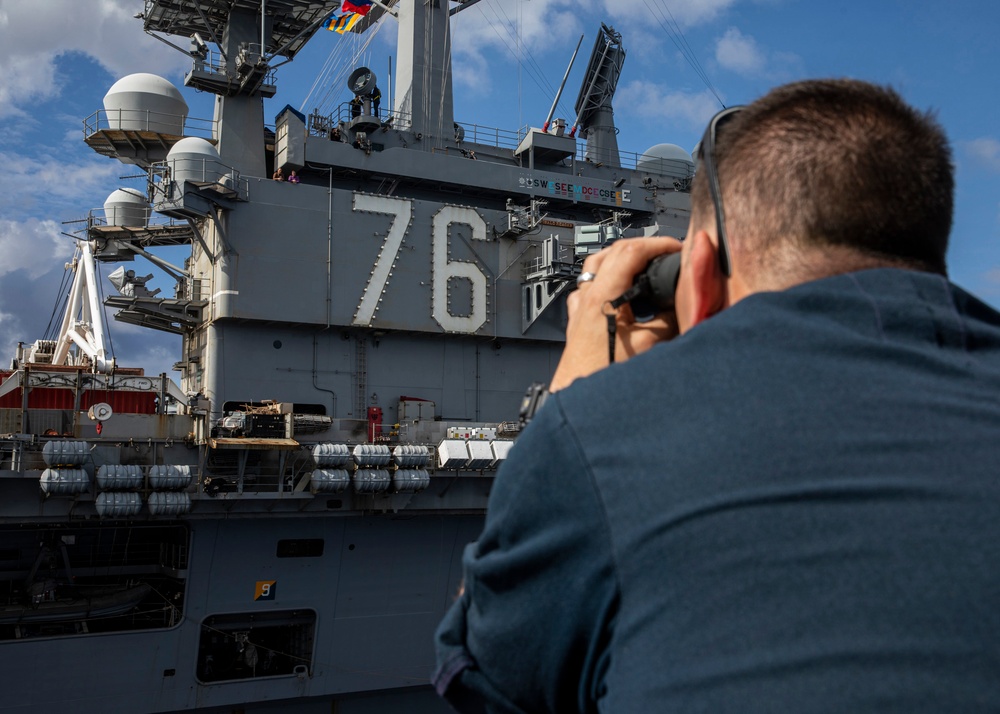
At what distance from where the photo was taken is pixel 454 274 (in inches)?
757

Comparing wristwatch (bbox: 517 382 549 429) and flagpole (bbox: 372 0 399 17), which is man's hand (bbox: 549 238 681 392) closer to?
wristwatch (bbox: 517 382 549 429)

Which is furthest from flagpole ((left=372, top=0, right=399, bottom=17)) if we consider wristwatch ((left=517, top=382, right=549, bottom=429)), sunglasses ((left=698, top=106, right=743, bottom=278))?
wristwatch ((left=517, top=382, right=549, bottom=429))

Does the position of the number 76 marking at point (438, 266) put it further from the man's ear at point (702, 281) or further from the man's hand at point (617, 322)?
the man's ear at point (702, 281)

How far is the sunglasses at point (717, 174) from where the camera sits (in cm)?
148

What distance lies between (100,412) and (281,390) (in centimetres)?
382

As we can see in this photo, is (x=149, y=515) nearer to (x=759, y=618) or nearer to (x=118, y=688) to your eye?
(x=118, y=688)

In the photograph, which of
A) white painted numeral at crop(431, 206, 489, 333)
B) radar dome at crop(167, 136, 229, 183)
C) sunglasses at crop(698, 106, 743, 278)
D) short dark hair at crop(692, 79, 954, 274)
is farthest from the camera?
white painted numeral at crop(431, 206, 489, 333)

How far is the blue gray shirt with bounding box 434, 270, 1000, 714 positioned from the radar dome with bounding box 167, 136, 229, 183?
56.7ft

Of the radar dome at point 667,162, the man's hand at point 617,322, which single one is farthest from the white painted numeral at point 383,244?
the man's hand at point 617,322

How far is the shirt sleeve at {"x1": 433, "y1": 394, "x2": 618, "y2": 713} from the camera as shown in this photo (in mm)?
1211

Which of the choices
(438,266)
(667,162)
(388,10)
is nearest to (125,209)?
(438,266)

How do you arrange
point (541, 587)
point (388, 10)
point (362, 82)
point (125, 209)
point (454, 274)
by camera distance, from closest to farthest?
point (541, 587), point (454, 274), point (125, 209), point (362, 82), point (388, 10)

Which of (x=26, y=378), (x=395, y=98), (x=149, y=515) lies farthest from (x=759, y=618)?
(x=395, y=98)

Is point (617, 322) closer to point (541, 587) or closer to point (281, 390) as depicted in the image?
point (541, 587)
